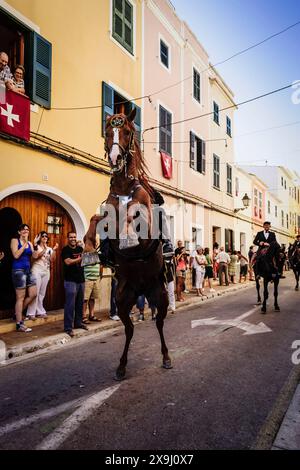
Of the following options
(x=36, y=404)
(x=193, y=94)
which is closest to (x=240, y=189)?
(x=193, y=94)

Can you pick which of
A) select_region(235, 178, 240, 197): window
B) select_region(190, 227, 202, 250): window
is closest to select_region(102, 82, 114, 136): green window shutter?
select_region(190, 227, 202, 250): window

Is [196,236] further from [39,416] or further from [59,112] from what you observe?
[39,416]

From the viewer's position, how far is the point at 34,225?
9.05 metres

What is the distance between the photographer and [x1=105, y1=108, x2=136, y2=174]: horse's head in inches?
148

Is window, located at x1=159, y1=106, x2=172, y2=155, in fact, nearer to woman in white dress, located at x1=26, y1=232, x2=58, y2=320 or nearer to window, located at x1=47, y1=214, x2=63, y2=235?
window, located at x1=47, y1=214, x2=63, y2=235

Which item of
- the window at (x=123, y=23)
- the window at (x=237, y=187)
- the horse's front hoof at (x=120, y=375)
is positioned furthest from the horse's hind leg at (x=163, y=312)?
the window at (x=237, y=187)

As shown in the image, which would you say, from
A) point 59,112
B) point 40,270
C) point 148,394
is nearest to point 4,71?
point 59,112

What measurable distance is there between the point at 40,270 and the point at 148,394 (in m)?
5.11

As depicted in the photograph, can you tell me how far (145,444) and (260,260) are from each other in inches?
324

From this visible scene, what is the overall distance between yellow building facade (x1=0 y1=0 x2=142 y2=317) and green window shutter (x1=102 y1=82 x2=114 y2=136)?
0.03 meters

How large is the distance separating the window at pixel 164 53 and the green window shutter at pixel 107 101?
17.4 ft

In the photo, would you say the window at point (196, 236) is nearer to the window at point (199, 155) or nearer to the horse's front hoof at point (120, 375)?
the window at point (199, 155)

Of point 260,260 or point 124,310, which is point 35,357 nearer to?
point 124,310

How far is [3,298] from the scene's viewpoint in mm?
8367
